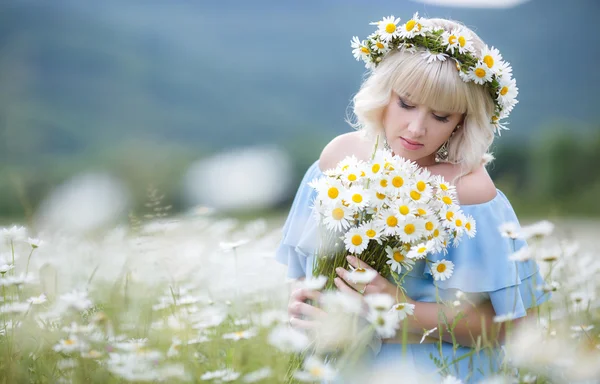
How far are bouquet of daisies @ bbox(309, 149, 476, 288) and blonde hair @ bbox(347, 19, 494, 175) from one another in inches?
16.2

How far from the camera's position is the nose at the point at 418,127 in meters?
2.08

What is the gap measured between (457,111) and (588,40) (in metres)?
25.5

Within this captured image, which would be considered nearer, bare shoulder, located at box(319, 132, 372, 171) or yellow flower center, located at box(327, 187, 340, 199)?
yellow flower center, located at box(327, 187, 340, 199)

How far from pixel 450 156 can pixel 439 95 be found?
0.32 metres

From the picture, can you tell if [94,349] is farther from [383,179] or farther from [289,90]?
[289,90]

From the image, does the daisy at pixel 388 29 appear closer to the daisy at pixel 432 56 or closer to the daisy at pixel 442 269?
the daisy at pixel 432 56

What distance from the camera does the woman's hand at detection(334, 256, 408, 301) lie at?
6.05 ft

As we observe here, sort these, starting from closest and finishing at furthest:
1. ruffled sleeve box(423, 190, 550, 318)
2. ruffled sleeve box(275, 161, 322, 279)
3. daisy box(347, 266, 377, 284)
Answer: daisy box(347, 266, 377, 284)
ruffled sleeve box(423, 190, 550, 318)
ruffled sleeve box(275, 161, 322, 279)

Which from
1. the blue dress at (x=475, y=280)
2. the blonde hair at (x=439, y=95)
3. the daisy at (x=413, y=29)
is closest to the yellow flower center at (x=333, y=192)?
the blue dress at (x=475, y=280)

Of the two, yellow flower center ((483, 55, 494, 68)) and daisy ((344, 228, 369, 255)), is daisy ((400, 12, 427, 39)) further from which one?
daisy ((344, 228, 369, 255))

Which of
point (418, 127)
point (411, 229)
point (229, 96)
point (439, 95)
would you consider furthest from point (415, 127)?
point (229, 96)

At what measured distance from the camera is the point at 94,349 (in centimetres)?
179

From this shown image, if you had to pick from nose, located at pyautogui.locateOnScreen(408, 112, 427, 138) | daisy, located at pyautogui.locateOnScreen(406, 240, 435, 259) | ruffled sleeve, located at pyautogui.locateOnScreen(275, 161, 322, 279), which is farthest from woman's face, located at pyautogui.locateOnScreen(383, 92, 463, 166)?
daisy, located at pyautogui.locateOnScreen(406, 240, 435, 259)

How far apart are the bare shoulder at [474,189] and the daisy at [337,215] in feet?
2.00
